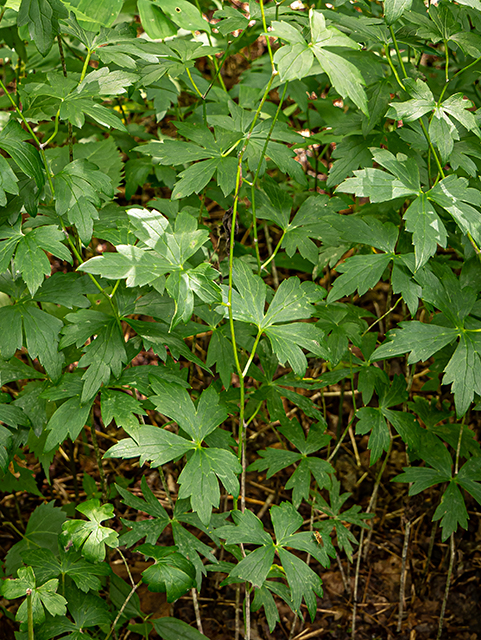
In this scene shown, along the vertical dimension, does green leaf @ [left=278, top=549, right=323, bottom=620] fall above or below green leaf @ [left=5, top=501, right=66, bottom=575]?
above

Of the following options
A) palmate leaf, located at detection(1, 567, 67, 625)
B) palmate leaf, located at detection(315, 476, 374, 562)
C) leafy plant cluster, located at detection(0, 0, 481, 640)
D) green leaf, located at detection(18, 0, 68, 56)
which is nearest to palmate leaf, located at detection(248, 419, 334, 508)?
leafy plant cluster, located at detection(0, 0, 481, 640)

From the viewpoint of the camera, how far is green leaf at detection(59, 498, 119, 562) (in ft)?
4.66

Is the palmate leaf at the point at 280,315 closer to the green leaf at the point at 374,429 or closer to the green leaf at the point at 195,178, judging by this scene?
the green leaf at the point at 195,178

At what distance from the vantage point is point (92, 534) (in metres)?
1.44

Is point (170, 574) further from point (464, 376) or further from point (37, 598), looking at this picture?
point (464, 376)

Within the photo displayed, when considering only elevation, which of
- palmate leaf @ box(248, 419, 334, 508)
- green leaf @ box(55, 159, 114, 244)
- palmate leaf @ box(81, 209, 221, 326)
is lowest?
palmate leaf @ box(248, 419, 334, 508)

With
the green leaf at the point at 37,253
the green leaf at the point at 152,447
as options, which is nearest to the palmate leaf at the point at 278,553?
the green leaf at the point at 152,447

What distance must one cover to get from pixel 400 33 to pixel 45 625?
6.44 ft

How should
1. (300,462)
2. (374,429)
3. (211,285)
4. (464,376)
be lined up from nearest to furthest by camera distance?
(211,285) < (464,376) < (374,429) < (300,462)

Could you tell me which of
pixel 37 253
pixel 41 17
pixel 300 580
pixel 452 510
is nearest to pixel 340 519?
pixel 452 510

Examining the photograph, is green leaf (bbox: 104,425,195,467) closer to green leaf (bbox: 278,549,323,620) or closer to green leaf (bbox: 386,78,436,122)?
green leaf (bbox: 278,549,323,620)

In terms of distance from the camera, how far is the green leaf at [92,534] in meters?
1.42

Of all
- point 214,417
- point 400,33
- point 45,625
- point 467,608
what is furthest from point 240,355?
point 467,608

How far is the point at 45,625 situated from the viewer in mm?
1575
